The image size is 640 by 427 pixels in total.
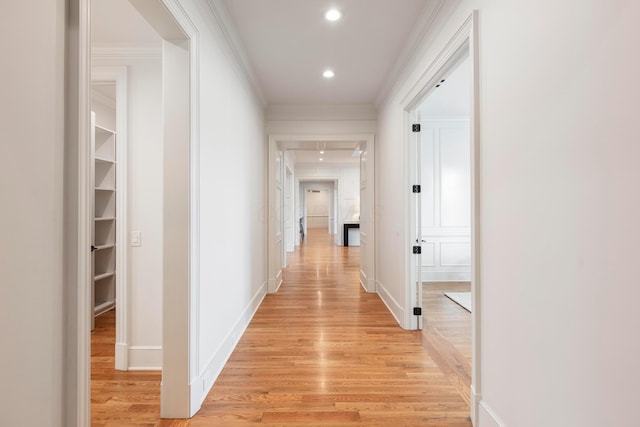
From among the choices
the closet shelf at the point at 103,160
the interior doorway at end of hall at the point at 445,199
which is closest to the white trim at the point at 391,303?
the interior doorway at end of hall at the point at 445,199

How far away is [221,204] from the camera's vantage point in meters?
2.52

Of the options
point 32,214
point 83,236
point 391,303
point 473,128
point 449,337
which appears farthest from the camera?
point 391,303

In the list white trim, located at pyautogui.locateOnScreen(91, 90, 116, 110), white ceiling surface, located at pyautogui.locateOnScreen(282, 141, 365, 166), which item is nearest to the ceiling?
white ceiling surface, located at pyautogui.locateOnScreen(282, 141, 365, 166)

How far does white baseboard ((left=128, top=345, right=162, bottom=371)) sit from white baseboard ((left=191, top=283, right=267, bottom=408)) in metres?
0.53

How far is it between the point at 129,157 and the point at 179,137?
3.05 ft

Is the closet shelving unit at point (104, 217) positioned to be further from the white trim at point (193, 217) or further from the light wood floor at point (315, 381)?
the white trim at point (193, 217)

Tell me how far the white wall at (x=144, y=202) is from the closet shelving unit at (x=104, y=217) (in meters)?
1.70

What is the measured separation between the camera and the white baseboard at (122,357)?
2461 mm

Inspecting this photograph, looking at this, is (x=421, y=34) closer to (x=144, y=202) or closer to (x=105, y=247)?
(x=144, y=202)

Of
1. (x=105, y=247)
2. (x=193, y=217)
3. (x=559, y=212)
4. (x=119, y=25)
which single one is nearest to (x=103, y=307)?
(x=105, y=247)

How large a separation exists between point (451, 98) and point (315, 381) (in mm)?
4113

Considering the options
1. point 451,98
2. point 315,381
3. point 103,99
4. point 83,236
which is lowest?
point 315,381

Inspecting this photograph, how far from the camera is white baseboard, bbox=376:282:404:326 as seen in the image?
341cm

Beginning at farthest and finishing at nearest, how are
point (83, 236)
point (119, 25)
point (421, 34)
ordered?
point (421, 34), point (119, 25), point (83, 236)
